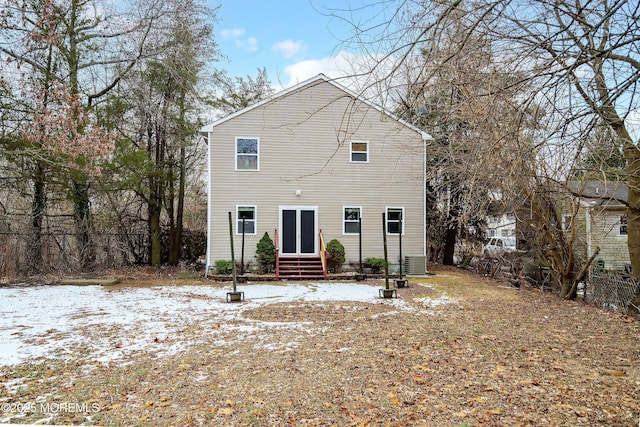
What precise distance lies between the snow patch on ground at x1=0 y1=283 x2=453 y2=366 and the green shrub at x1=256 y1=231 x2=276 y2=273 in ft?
6.04

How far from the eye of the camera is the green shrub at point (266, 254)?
12.9 metres

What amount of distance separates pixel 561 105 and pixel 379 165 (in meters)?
9.85

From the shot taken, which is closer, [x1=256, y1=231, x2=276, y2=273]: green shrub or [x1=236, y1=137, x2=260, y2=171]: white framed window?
[x1=256, y1=231, x2=276, y2=273]: green shrub

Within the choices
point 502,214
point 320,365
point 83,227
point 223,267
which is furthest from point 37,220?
point 502,214

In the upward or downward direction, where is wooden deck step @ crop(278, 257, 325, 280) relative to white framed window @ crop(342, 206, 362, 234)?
downward

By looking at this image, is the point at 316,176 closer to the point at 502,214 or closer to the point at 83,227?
the point at 502,214

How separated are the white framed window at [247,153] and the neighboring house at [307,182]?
3cm

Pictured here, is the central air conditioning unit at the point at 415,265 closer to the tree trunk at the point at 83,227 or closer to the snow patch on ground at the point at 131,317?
the snow patch on ground at the point at 131,317

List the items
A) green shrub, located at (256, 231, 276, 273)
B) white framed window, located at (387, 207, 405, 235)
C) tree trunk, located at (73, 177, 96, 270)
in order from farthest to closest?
1. white framed window, located at (387, 207, 405, 235)
2. green shrub, located at (256, 231, 276, 273)
3. tree trunk, located at (73, 177, 96, 270)

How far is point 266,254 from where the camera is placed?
12906mm

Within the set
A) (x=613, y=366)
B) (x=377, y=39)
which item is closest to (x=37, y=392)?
(x=377, y=39)

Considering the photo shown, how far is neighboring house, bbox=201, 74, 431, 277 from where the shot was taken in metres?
13.2

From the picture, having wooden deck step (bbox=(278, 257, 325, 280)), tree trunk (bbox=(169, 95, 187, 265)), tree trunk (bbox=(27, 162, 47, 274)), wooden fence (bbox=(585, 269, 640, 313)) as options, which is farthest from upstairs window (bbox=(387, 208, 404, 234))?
tree trunk (bbox=(27, 162, 47, 274))

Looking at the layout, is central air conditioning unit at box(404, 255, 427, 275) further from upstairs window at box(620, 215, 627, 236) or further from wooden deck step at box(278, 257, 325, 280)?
upstairs window at box(620, 215, 627, 236)
